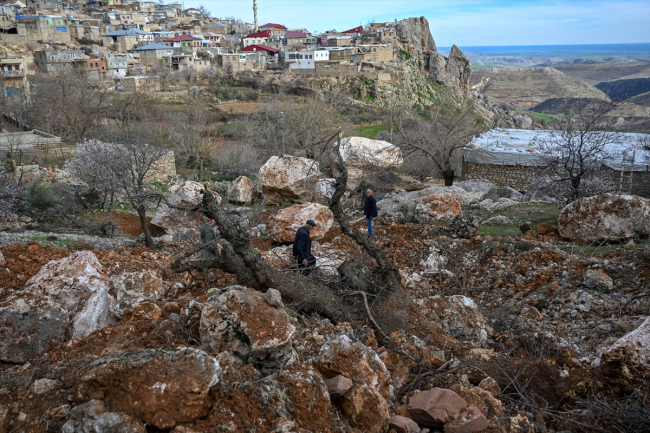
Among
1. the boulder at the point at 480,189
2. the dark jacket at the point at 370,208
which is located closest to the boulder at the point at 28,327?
the dark jacket at the point at 370,208

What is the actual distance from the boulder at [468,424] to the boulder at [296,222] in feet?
25.7

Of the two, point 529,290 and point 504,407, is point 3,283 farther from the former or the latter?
point 529,290

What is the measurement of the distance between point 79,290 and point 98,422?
13.4ft

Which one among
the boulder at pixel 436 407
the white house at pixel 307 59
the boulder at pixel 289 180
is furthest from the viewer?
the white house at pixel 307 59

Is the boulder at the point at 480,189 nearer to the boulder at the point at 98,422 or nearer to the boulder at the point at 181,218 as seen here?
the boulder at the point at 181,218

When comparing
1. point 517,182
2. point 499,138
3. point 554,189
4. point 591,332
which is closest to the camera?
point 591,332

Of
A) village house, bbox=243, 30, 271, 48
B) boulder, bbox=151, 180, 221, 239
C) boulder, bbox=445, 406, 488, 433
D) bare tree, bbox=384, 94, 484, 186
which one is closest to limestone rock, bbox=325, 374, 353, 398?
boulder, bbox=445, 406, 488, 433

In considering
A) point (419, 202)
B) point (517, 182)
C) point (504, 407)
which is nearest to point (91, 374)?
point (504, 407)

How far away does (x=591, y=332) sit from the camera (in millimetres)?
6156

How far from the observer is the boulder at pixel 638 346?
4.65 meters

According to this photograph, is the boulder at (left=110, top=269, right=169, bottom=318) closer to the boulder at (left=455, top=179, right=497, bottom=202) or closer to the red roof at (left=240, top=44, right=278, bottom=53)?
the boulder at (left=455, top=179, right=497, bottom=202)

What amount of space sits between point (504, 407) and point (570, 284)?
13.3 feet

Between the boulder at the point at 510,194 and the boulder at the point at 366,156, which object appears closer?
the boulder at the point at 510,194

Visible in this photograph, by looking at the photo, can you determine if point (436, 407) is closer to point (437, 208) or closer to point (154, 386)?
point (154, 386)
